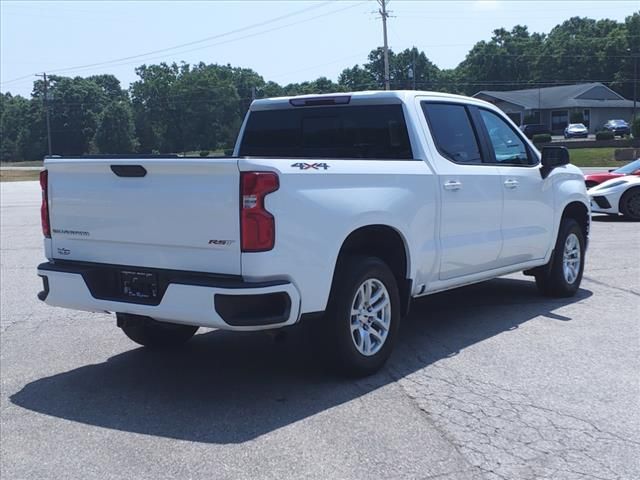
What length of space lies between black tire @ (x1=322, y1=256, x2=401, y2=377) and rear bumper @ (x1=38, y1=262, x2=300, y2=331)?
17.5 inches

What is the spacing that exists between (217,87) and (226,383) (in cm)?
8423

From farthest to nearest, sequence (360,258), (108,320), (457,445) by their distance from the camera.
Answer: (108,320) → (360,258) → (457,445)

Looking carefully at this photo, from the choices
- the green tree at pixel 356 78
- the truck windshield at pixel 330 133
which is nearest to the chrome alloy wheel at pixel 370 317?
the truck windshield at pixel 330 133

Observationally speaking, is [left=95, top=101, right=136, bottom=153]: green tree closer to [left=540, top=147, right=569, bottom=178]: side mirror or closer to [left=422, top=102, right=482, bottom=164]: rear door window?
[left=540, top=147, right=569, bottom=178]: side mirror

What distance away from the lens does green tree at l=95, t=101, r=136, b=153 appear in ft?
251

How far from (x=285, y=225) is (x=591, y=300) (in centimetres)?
481

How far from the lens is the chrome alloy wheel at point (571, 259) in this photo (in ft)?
27.9

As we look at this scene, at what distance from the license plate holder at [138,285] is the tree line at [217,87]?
55081 millimetres

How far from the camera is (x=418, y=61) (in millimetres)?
119000

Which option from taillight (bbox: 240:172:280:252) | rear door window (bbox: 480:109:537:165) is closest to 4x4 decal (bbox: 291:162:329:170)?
taillight (bbox: 240:172:280:252)

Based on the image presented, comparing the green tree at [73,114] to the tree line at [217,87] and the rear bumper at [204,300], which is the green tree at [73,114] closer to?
the tree line at [217,87]

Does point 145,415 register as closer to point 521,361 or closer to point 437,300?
point 521,361

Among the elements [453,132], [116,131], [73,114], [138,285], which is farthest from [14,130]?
[138,285]

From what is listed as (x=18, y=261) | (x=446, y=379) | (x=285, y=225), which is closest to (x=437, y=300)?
(x=446, y=379)
